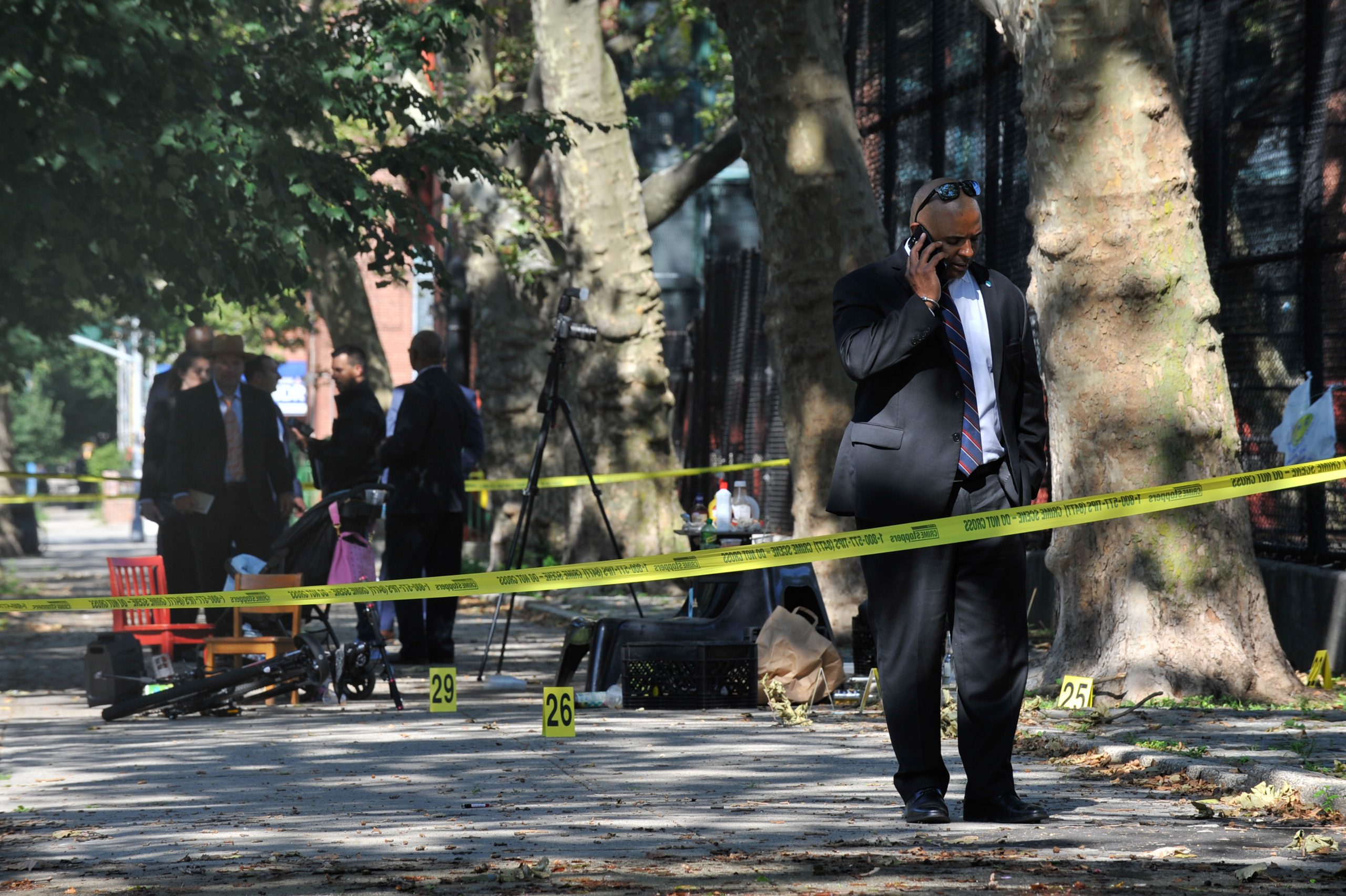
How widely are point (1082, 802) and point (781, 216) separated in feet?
23.0

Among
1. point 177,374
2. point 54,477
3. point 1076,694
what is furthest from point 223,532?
point 1076,694

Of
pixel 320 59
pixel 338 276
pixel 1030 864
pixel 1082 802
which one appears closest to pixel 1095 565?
pixel 1082 802

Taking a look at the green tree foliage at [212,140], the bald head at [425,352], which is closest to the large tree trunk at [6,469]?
the green tree foliage at [212,140]

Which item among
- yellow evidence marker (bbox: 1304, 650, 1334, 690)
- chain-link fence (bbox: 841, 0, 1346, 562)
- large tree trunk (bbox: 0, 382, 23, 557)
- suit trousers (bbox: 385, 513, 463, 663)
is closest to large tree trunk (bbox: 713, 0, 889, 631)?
chain-link fence (bbox: 841, 0, 1346, 562)

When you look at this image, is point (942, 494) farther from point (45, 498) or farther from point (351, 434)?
point (45, 498)

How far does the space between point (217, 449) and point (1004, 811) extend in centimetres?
784

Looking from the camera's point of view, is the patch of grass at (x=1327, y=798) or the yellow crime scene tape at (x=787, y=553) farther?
the patch of grass at (x=1327, y=798)

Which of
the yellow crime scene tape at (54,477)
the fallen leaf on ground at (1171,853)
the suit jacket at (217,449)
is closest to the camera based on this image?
the fallen leaf on ground at (1171,853)

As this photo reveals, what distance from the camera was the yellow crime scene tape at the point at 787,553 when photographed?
18.7 feet

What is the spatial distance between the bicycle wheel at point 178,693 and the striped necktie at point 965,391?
4.81 m

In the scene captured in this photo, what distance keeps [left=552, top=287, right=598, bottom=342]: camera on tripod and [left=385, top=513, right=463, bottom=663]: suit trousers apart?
5.09 ft

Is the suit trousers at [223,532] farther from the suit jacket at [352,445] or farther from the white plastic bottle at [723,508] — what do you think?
the white plastic bottle at [723,508]

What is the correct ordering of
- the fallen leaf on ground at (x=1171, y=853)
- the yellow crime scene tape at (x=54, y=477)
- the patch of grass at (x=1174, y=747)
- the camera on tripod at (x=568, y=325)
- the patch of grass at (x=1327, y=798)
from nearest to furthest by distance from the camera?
the fallen leaf on ground at (x=1171, y=853)
the patch of grass at (x=1327, y=798)
the patch of grass at (x=1174, y=747)
the camera on tripod at (x=568, y=325)
the yellow crime scene tape at (x=54, y=477)

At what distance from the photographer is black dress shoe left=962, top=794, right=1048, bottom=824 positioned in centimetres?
574
